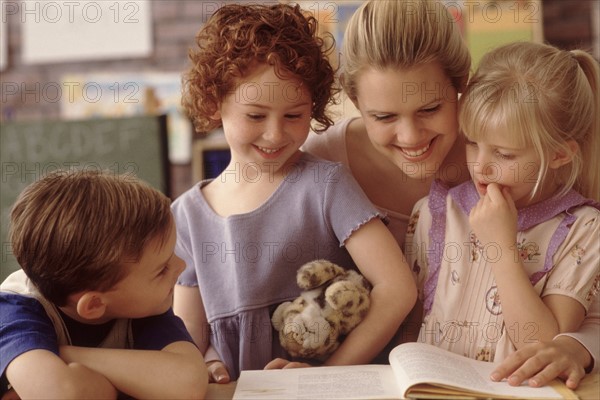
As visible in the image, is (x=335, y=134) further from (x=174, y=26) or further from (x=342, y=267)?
(x=174, y=26)

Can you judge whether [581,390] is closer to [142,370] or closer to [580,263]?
[580,263]

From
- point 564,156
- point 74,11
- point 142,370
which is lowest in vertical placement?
point 142,370

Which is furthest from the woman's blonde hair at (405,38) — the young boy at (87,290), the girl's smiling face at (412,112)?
the young boy at (87,290)

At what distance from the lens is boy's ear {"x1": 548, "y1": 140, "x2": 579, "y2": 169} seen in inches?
48.6

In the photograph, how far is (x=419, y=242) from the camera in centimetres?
136

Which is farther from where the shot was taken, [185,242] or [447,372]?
[185,242]

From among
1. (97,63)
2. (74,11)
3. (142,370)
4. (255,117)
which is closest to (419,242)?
(255,117)

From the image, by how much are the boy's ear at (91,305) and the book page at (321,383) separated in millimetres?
226

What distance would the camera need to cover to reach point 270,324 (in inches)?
50.3

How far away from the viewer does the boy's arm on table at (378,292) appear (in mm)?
1208

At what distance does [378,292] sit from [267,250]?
223mm

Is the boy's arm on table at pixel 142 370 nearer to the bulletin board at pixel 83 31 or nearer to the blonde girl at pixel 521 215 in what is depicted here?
the blonde girl at pixel 521 215

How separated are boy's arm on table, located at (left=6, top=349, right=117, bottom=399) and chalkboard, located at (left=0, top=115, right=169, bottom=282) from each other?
118 centimetres

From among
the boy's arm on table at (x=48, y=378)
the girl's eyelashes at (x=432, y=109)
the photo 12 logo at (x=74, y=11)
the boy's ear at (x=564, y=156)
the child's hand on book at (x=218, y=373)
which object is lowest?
the child's hand on book at (x=218, y=373)
